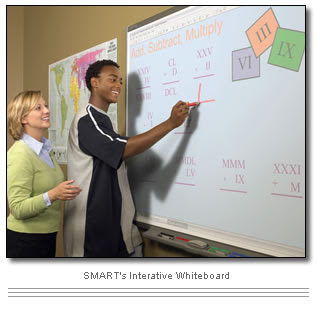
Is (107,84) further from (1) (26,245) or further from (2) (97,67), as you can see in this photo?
(1) (26,245)

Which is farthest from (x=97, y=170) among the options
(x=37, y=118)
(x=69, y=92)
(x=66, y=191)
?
(x=69, y=92)

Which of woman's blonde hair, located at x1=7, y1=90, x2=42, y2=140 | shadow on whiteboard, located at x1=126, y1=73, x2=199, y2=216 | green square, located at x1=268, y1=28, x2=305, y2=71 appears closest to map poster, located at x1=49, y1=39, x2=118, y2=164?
shadow on whiteboard, located at x1=126, y1=73, x2=199, y2=216

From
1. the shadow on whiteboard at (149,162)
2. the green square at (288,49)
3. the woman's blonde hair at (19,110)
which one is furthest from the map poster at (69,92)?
the green square at (288,49)

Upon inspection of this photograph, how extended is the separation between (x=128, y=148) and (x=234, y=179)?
0.35m

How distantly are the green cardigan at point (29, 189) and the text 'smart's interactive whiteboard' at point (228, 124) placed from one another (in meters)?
0.36

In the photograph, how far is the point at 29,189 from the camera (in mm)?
979

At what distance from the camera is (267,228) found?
79cm

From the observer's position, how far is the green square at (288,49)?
2.36 ft

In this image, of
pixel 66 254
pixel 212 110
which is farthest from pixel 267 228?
pixel 66 254

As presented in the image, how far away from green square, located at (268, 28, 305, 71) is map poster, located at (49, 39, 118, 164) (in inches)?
29.1

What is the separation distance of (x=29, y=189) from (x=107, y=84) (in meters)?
0.48

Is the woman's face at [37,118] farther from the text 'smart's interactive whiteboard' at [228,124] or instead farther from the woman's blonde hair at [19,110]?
the text 'smart's interactive whiteboard' at [228,124]

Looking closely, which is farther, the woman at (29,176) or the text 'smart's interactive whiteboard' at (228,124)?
the woman at (29,176)
